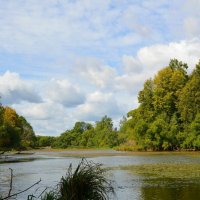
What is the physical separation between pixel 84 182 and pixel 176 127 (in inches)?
2963

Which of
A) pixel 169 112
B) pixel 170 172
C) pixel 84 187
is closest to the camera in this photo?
pixel 84 187

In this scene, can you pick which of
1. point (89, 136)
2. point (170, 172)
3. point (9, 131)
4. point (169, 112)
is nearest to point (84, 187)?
point (170, 172)

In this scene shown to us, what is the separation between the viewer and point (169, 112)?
9006 centimetres

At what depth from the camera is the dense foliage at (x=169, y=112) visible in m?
81.2

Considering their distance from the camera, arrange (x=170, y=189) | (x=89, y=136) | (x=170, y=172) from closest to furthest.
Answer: (x=170, y=189) → (x=170, y=172) → (x=89, y=136)

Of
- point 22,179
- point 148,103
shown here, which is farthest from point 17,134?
Answer: point 22,179

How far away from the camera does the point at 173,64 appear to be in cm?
9125

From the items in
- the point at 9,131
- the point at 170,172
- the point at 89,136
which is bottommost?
the point at 170,172

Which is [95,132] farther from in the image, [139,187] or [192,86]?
[139,187]

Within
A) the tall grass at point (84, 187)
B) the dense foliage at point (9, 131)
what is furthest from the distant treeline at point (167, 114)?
the tall grass at point (84, 187)

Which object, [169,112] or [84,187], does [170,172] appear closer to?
[84,187]

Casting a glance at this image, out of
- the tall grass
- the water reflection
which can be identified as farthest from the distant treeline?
the tall grass

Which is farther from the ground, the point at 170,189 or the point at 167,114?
the point at 167,114

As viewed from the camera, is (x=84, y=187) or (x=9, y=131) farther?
(x=9, y=131)
